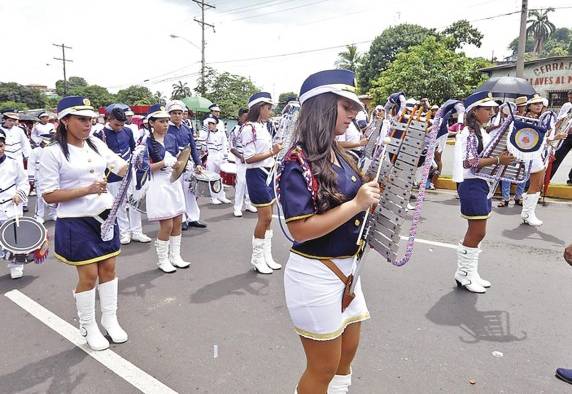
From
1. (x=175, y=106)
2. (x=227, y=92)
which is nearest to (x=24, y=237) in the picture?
(x=175, y=106)

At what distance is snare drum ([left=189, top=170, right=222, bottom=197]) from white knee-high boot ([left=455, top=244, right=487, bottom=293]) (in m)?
3.97

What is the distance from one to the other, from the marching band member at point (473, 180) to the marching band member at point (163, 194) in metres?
3.36

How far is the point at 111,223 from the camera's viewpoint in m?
3.45

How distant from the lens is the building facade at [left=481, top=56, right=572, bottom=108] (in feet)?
84.0

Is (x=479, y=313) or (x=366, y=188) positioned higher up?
(x=366, y=188)

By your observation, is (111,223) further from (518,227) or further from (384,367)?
(518,227)

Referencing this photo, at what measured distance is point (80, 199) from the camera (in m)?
3.37

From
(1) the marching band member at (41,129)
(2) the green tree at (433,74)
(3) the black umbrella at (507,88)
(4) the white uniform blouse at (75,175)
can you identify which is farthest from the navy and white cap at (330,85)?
(2) the green tree at (433,74)

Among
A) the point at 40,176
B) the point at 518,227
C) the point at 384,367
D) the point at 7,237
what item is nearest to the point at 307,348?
the point at 384,367

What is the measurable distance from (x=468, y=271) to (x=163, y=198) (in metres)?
3.70

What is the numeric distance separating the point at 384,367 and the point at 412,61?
24085mm

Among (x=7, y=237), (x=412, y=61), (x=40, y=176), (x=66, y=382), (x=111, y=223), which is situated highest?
(x=412, y=61)

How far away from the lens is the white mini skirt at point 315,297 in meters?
2.03

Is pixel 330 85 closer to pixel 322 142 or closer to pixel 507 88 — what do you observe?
pixel 322 142
